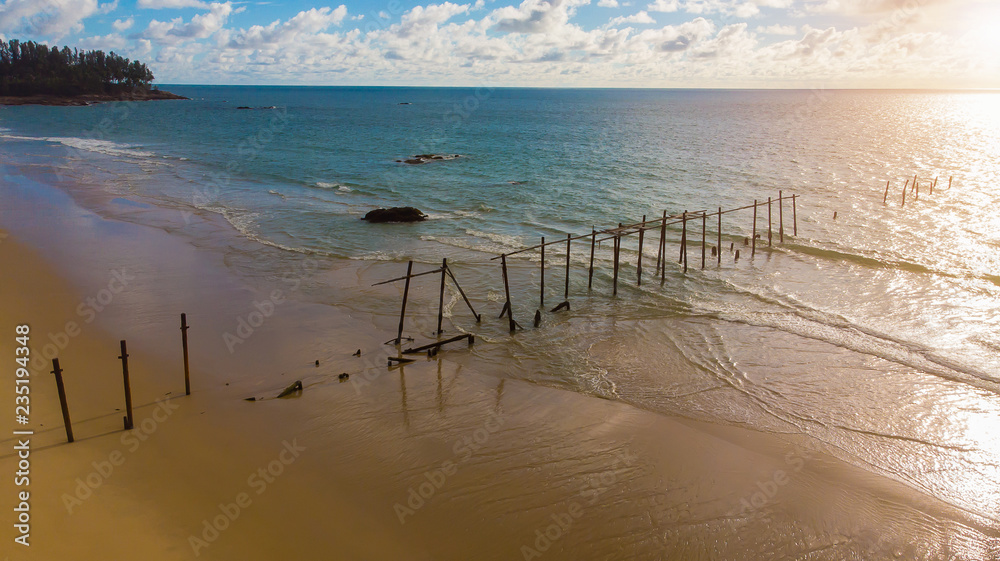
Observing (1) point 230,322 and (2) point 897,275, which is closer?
(1) point 230,322

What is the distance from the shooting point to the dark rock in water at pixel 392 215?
2994 centimetres

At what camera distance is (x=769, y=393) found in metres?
13.4

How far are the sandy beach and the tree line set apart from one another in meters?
139

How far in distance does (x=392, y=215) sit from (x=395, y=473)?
844 inches

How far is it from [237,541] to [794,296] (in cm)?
1864

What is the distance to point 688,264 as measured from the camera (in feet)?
77.0

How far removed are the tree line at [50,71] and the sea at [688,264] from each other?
8105 centimetres

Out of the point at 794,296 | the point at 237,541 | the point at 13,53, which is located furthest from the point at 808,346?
the point at 13,53

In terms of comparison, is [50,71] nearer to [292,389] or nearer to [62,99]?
[62,99]

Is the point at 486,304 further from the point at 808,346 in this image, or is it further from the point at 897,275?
the point at 897,275

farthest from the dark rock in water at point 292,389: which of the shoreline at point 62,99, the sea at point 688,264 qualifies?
the shoreline at point 62,99

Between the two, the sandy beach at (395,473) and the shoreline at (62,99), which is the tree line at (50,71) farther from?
the sandy beach at (395,473)

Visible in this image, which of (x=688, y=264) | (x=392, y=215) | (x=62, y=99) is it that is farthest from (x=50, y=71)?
(x=688, y=264)

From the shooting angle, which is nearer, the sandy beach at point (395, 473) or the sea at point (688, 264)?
the sandy beach at point (395, 473)
